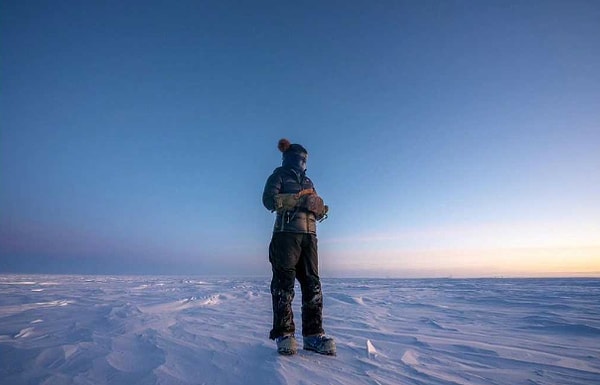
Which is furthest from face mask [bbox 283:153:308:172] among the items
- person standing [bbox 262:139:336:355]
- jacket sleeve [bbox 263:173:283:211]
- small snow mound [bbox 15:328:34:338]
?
small snow mound [bbox 15:328:34:338]

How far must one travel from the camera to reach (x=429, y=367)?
8.43 feet

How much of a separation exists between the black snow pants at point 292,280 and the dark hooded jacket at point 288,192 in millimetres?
79

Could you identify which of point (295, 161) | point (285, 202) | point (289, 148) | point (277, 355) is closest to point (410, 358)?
point (277, 355)

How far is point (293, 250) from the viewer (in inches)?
127

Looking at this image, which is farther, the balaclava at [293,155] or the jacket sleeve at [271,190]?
the balaclava at [293,155]

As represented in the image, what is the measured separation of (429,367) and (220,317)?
12.2 feet

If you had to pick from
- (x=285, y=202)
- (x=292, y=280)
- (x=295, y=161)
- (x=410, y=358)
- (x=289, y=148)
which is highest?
(x=289, y=148)

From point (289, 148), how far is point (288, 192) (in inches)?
23.2

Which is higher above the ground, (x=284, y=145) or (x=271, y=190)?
(x=284, y=145)

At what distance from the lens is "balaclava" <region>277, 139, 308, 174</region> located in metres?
3.61

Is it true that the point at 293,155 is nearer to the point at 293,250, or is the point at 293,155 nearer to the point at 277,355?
the point at 293,250

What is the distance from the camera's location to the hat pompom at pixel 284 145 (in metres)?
3.69

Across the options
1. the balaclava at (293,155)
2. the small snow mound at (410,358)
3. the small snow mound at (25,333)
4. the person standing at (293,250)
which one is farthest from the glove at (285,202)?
the small snow mound at (25,333)

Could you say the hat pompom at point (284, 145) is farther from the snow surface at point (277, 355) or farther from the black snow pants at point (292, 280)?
the snow surface at point (277, 355)
